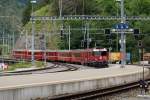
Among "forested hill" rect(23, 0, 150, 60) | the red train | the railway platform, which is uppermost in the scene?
"forested hill" rect(23, 0, 150, 60)

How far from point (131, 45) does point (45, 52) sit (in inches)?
900

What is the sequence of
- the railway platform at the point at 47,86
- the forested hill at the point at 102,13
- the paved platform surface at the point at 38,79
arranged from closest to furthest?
the railway platform at the point at 47,86
the paved platform surface at the point at 38,79
the forested hill at the point at 102,13

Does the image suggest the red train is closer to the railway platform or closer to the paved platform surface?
the paved platform surface

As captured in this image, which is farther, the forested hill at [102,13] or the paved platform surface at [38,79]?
the forested hill at [102,13]

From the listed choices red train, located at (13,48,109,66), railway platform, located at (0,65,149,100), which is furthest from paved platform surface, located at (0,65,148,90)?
red train, located at (13,48,109,66)

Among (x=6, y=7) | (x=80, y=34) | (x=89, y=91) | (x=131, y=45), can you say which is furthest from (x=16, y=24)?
(x=89, y=91)

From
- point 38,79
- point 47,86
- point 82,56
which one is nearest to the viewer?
point 47,86

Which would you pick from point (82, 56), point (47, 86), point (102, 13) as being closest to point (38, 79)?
point (47, 86)

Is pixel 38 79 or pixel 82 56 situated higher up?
pixel 38 79

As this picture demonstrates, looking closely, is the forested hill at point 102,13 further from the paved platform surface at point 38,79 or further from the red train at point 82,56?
the paved platform surface at point 38,79

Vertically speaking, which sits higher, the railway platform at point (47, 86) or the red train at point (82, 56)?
the railway platform at point (47, 86)

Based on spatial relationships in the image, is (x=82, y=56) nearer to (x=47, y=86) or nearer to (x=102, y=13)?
(x=102, y=13)

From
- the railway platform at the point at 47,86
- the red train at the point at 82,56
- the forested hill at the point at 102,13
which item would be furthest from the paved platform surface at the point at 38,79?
the forested hill at the point at 102,13

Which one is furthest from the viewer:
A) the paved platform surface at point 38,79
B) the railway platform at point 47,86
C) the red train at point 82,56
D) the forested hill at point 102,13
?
the forested hill at point 102,13
